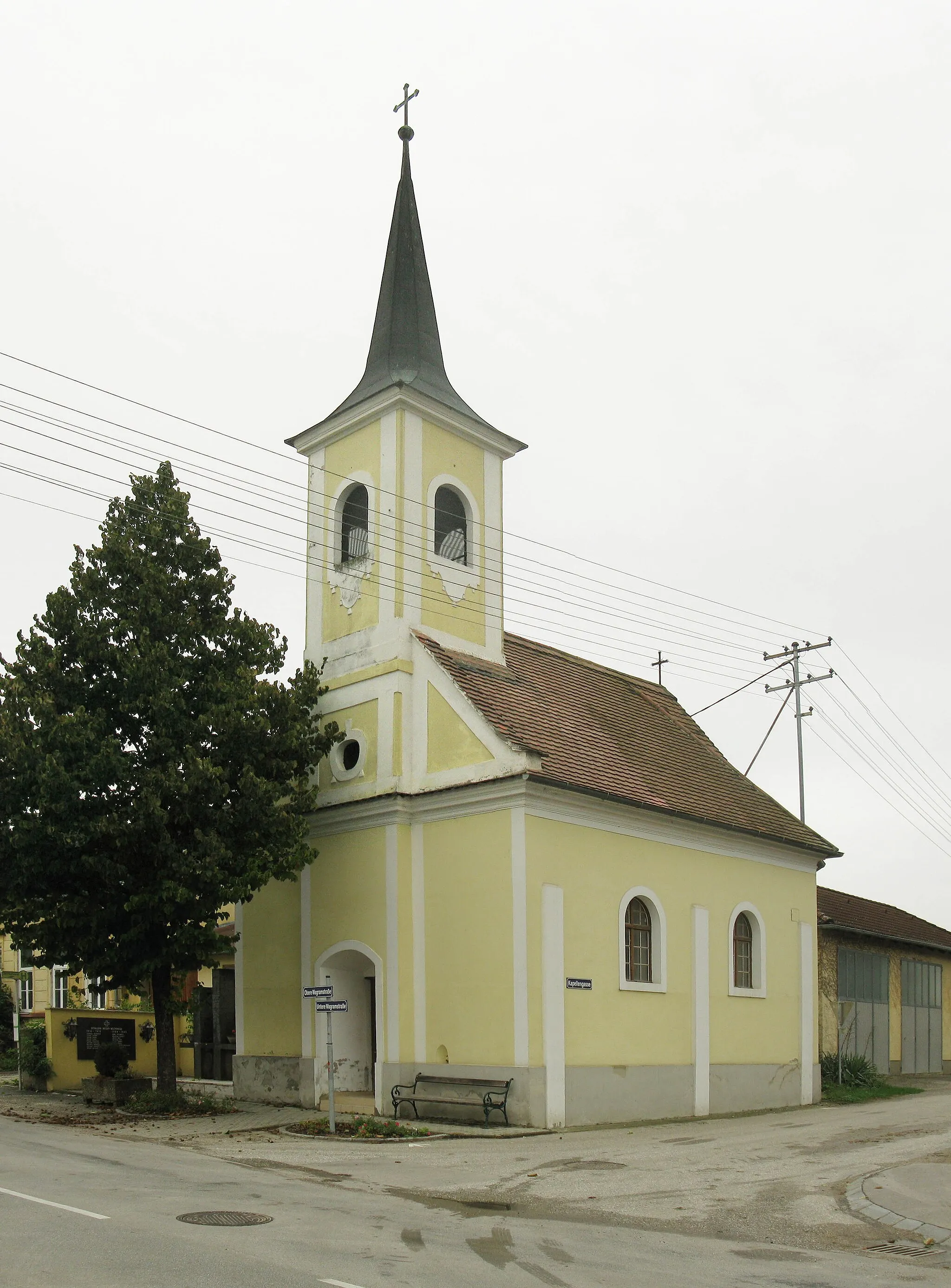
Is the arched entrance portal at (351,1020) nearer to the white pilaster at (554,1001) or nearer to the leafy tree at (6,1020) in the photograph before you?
the white pilaster at (554,1001)

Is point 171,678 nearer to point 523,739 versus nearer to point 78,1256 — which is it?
point 523,739

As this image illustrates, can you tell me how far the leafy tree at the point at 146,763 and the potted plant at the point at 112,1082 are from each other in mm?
1411

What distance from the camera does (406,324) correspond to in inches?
995

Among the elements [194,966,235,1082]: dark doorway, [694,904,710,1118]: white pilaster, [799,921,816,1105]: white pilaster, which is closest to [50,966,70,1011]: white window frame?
[194,966,235,1082]: dark doorway

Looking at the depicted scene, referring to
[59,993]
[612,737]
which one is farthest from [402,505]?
[59,993]

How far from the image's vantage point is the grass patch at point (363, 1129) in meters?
18.0

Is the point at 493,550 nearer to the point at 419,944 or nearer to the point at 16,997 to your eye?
the point at 419,944

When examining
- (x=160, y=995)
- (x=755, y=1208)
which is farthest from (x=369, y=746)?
(x=755, y=1208)

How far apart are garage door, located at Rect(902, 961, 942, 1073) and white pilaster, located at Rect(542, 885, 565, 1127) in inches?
715

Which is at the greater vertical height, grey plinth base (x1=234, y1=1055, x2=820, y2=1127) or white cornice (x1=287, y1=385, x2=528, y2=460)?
white cornice (x1=287, y1=385, x2=528, y2=460)

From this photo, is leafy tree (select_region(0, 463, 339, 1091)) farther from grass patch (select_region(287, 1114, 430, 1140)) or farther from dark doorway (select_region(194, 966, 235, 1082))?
dark doorway (select_region(194, 966, 235, 1082))

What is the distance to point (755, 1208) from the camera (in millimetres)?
12070

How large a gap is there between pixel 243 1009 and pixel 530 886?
749 centimetres

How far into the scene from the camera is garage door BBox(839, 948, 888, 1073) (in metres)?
31.8
